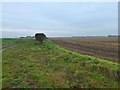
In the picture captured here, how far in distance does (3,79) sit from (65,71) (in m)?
3.34

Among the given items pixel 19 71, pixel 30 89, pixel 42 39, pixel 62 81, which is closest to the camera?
pixel 30 89

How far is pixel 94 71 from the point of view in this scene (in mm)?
13562

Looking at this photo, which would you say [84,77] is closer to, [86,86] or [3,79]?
[86,86]

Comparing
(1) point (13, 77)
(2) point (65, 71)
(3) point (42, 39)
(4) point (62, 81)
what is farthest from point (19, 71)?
(3) point (42, 39)

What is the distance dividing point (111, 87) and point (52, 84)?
2486mm

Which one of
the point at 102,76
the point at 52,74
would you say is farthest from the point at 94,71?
the point at 52,74

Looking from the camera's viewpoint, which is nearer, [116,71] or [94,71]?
[116,71]

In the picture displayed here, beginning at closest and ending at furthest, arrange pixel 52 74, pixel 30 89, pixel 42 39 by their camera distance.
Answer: pixel 30 89
pixel 52 74
pixel 42 39

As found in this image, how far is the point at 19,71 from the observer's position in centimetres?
1488

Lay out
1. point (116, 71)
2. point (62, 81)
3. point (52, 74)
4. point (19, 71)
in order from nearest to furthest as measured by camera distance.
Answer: point (62, 81) < point (116, 71) < point (52, 74) < point (19, 71)

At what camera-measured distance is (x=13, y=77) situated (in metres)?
13.2

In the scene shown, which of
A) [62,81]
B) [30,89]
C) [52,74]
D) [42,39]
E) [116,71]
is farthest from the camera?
[42,39]

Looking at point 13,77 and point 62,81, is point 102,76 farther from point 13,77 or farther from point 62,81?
point 13,77

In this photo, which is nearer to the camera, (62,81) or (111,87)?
(111,87)
